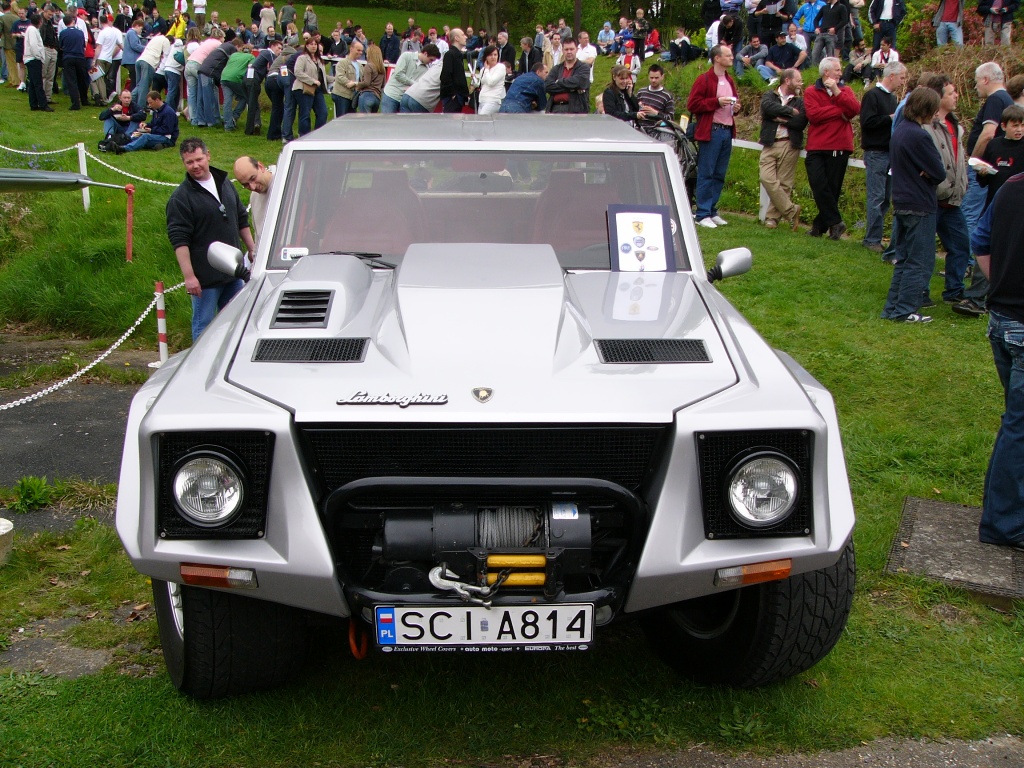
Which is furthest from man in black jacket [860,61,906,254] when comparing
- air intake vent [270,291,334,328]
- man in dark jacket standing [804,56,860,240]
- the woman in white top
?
air intake vent [270,291,334,328]

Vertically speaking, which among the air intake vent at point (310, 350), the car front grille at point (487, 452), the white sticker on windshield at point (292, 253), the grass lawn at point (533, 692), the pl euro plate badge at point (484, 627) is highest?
the white sticker on windshield at point (292, 253)

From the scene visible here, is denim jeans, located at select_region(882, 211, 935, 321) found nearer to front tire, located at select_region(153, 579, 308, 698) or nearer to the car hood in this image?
the car hood

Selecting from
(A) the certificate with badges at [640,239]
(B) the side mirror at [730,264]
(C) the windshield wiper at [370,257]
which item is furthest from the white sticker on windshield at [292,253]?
(B) the side mirror at [730,264]

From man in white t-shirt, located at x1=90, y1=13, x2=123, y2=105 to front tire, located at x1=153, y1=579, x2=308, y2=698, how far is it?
21259 mm

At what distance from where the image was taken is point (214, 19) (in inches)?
909

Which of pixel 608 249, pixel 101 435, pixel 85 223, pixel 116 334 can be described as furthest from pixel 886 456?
pixel 85 223

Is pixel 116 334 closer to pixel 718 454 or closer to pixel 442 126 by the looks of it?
pixel 442 126

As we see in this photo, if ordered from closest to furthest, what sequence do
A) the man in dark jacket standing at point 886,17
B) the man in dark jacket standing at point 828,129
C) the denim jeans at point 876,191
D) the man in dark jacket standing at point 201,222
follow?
1. the man in dark jacket standing at point 201,222
2. the denim jeans at point 876,191
3. the man in dark jacket standing at point 828,129
4. the man in dark jacket standing at point 886,17

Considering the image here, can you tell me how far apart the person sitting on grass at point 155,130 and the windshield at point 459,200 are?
13963 mm

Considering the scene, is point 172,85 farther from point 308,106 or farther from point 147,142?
point 308,106

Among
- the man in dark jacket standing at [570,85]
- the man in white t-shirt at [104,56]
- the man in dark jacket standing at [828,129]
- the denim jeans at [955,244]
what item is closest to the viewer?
the denim jeans at [955,244]

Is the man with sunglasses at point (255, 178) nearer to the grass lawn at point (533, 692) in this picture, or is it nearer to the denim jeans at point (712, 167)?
the grass lawn at point (533, 692)

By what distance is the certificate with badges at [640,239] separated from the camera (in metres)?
4.36

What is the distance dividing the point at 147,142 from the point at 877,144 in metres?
12.1
